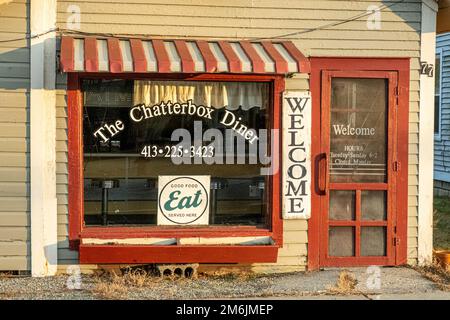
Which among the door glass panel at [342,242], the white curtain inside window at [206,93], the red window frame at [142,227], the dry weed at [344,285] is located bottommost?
the dry weed at [344,285]

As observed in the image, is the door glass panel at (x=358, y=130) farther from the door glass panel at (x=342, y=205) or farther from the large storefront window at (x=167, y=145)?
the large storefront window at (x=167, y=145)

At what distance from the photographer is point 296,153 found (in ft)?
25.0

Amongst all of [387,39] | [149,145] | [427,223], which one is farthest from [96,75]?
[427,223]

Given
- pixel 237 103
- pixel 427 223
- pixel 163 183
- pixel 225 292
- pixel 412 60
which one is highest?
pixel 412 60

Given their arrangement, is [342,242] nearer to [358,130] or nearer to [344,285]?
[344,285]

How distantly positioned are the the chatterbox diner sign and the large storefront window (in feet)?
0.19

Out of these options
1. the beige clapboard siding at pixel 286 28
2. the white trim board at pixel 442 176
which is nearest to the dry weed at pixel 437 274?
the beige clapboard siding at pixel 286 28

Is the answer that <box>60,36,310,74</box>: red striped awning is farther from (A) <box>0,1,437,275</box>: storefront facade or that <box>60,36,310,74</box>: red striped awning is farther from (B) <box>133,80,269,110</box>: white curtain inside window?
(B) <box>133,80,269,110</box>: white curtain inside window

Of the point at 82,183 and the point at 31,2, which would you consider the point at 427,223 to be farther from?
the point at 31,2

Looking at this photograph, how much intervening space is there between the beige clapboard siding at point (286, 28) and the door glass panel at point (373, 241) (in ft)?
1.05

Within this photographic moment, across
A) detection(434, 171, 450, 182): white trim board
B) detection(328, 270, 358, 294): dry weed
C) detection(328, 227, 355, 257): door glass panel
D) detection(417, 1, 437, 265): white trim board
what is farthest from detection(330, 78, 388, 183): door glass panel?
detection(434, 171, 450, 182): white trim board

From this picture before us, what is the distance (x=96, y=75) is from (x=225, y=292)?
265 cm

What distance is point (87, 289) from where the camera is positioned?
22.8 ft

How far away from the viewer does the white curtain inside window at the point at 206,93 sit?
7.46 metres
